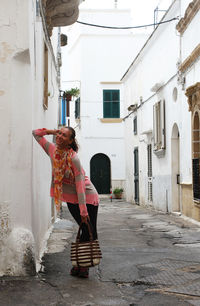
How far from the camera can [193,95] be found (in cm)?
1240

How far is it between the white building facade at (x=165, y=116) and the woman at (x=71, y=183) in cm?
699

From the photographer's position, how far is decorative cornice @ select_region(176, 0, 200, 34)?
12277mm

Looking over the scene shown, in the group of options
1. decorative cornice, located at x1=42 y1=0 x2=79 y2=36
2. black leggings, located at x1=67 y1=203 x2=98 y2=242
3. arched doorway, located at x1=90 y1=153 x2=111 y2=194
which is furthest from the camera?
arched doorway, located at x1=90 y1=153 x2=111 y2=194

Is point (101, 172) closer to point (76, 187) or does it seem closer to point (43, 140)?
point (43, 140)

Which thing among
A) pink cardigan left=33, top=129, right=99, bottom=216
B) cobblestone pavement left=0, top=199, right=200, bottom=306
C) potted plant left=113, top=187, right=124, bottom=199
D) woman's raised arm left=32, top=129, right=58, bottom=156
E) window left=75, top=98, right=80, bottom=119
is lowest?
cobblestone pavement left=0, top=199, right=200, bottom=306

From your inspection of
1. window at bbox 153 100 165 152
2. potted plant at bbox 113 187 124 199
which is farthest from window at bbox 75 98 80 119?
window at bbox 153 100 165 152

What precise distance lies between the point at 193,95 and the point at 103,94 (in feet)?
51.8

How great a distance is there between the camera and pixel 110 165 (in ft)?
91.1

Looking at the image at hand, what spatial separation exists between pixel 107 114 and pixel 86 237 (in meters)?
22.5

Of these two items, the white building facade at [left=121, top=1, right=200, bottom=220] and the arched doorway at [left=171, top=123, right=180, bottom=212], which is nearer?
the white building facade at [left=121, top=1, right=200, bottom=220]

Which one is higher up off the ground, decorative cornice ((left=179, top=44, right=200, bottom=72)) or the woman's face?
decorative cornice ((left=179, top=44, right=200, bottom=72))

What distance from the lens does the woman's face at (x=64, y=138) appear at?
5.52m

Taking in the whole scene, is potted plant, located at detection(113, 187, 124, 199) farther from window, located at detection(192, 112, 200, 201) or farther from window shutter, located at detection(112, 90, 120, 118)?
window, located at detection(192, 112, 200, 201)

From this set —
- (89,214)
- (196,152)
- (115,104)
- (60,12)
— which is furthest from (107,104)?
(89,214)
